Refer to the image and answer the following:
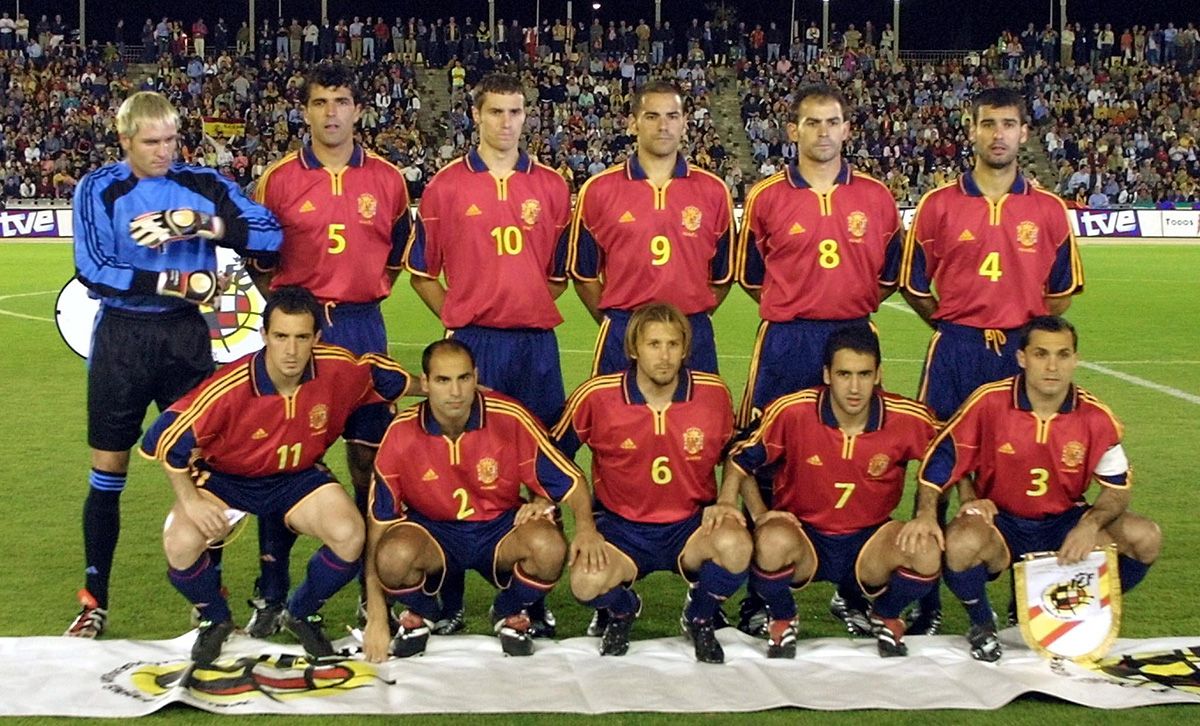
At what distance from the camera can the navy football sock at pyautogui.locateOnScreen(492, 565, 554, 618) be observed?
405 cm

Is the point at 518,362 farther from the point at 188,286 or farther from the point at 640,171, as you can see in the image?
the point at 188,286

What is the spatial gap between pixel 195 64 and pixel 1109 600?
29881 millimetres

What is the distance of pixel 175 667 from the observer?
12.7 ft

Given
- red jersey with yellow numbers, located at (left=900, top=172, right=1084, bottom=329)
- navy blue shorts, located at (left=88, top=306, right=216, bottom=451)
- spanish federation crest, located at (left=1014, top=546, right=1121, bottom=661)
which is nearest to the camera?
spanish federation crest, located at (left=1014, top=546, right=1121, bottom=661)

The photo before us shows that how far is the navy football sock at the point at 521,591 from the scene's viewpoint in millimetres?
4051

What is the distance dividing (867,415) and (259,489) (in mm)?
1835

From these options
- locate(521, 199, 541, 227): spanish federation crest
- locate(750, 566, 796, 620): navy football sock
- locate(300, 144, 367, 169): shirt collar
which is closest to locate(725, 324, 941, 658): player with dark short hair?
locate(750, 566, 796, 620): navy football sock

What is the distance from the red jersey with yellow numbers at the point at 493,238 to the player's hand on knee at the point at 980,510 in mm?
1483

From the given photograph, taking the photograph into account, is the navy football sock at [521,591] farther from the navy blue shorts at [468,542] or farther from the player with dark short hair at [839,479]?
the player with dark short hair at [839,479]

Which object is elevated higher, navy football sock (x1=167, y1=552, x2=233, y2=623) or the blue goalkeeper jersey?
the blue goalkeeper jersey

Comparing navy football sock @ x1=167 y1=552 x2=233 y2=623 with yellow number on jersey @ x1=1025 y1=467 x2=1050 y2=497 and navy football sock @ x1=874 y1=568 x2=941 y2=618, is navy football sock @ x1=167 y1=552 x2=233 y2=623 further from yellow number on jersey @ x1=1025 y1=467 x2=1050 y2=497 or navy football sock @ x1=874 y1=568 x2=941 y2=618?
yellow number on jersey @ x1=1025 y1=467 x2=1050 y2=497

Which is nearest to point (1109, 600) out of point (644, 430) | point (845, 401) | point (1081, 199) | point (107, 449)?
point (845, 401)

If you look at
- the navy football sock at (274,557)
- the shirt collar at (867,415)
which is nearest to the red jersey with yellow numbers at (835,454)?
the shirt collar at (867,415)

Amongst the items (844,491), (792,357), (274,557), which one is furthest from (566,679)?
(792,357)
